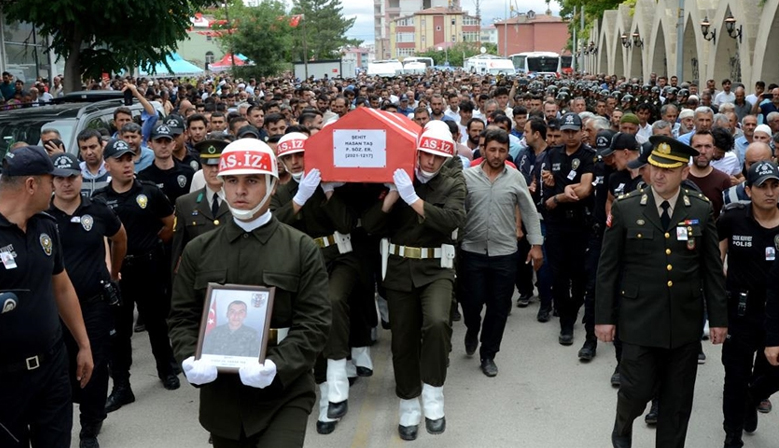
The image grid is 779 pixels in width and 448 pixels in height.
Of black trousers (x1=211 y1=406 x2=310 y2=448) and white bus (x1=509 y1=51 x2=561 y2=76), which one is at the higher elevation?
white bus (x1=509 y1=51 x2=561 y2=76)

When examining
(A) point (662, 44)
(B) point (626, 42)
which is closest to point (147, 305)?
(A) point (662, 44)

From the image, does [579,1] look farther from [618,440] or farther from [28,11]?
[618,440]

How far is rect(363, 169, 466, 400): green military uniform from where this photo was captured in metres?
6.62

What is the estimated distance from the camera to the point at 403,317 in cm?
689

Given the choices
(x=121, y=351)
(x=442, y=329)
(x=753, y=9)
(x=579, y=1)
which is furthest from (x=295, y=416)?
(x=579, y=1)

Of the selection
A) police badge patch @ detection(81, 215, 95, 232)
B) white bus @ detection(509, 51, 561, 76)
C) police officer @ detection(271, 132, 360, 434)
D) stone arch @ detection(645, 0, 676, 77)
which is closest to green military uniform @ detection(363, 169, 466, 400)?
police officer @ detection(271, 132, 360, 434)

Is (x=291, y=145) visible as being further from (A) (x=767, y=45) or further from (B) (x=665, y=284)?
(A) (x=767, y=45)

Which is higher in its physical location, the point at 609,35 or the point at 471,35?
the point at 471,35

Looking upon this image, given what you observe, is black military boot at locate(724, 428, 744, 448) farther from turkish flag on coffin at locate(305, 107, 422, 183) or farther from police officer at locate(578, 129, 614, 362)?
turkish flag on coffin at locate(305, 107, 422, 183)

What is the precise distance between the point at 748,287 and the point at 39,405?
14.9ft

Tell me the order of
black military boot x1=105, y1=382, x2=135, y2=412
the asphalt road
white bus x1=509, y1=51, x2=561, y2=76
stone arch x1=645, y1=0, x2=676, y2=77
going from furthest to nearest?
1. white bus x1=509, y1=51, x2=561, y2=76
2. stone arch x1=645, y1=0, x2=676, y2=77
3. black military boot x1=105, y1=382, x2=135, y2=412
4. the asphalt road

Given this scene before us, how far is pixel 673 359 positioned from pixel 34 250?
3.89m

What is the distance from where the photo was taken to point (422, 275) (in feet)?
22.3

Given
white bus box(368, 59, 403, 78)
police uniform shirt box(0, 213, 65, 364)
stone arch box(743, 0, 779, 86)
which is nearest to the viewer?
police uniform shirt box(0, 213, 65, 364)
